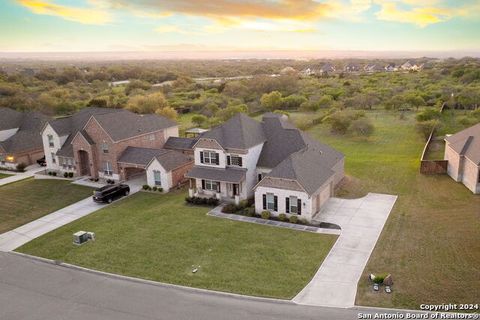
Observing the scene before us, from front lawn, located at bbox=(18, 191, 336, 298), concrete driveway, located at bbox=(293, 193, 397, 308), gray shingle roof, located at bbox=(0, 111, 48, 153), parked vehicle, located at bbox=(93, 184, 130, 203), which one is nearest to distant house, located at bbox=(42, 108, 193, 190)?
parked vehicle, located at bbox=(93, 184, 130, 203)

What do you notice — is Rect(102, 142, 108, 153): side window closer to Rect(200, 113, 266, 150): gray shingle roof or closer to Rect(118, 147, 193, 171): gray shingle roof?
Rect(118, 147, 193, 171): gray shingle roof

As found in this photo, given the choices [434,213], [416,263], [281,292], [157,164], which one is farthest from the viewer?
[157,164]

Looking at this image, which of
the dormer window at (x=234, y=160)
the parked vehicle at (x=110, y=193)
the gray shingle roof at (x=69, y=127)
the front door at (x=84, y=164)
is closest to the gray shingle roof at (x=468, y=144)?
the dormer window at (x=234, y=160)

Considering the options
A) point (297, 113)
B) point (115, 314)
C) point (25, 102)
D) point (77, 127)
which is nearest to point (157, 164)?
point (77, 127)

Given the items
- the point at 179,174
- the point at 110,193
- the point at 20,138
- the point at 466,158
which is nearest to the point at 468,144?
the point at 466,158

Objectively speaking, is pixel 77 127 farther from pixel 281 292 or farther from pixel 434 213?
pixel 434 213

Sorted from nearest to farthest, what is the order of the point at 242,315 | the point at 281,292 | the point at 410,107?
the point at 242,315, the point at 281,292, the point at 410,107

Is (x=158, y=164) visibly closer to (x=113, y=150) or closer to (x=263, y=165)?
(x=113, y=150)

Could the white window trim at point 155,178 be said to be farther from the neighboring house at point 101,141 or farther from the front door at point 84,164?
the front door at point 84,164
